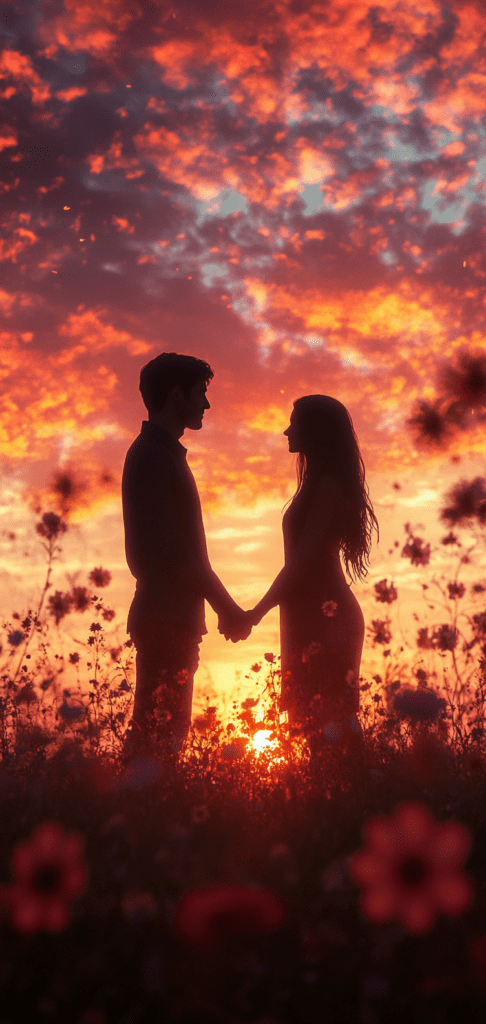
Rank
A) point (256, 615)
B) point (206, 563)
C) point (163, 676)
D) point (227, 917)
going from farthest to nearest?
1. point (256, 615)
2. point (206, 563)
3. point (163, 676)
4. point (227, 917)

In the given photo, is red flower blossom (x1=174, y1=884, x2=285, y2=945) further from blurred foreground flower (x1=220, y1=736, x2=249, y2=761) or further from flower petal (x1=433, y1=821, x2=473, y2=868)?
blurred foreground flower (x1=220, y1=736, x2=249, y2=761)

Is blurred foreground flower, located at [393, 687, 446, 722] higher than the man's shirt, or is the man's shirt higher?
the man's shirt

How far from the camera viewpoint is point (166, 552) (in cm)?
444

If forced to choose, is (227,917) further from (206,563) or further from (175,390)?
(175,390)

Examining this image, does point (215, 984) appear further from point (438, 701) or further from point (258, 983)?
point (438, 701)

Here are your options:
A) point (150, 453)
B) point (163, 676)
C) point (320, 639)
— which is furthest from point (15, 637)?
point (320, 639)

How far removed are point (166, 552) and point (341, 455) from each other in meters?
1.37

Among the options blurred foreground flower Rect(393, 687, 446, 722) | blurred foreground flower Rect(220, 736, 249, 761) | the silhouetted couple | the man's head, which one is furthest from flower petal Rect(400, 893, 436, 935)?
the man's head

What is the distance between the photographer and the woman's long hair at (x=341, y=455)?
15.6 feet

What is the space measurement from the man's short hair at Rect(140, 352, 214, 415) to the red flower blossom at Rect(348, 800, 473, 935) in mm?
3838

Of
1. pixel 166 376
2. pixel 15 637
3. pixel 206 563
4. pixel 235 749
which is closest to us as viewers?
pixel 235 749

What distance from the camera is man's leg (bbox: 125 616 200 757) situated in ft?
13.2

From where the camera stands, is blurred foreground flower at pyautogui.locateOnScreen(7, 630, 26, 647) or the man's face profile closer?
the man's face profile

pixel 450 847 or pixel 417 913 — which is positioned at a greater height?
pixel 450 847
